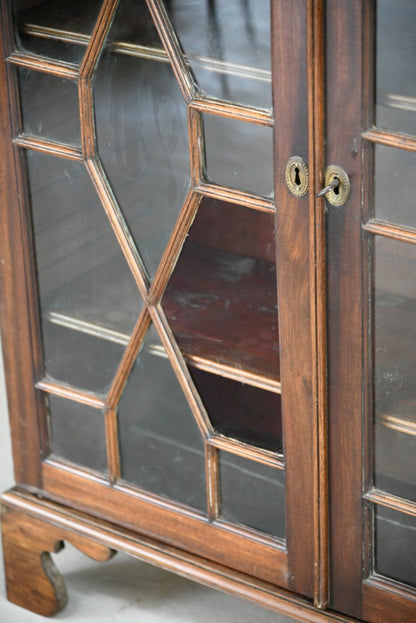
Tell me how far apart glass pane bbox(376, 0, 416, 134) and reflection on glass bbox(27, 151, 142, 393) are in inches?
17.6

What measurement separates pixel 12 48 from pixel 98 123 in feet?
0.50

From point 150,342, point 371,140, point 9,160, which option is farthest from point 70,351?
point 371,140

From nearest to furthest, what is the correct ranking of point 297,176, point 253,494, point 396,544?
point 297,176, point 396,544, point 253,494

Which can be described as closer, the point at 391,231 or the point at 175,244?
the point at 391,231

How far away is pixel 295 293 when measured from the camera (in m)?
1.38

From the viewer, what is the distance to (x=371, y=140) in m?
1.25

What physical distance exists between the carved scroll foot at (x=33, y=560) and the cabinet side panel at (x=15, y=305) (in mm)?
68

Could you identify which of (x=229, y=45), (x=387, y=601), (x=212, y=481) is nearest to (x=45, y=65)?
(x=229, y=45)

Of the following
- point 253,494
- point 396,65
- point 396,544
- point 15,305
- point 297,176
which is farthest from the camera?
point 15,305

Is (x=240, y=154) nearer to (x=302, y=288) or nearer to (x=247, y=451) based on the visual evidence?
(x=302, y=288)

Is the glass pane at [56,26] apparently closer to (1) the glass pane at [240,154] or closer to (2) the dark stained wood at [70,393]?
(1) the glass pane at [240,154]

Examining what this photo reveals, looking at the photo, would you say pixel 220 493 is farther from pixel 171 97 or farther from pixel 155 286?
pixel 171 97

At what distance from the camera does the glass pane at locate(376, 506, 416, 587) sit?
1428 millimetres

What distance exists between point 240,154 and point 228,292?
0.19m
